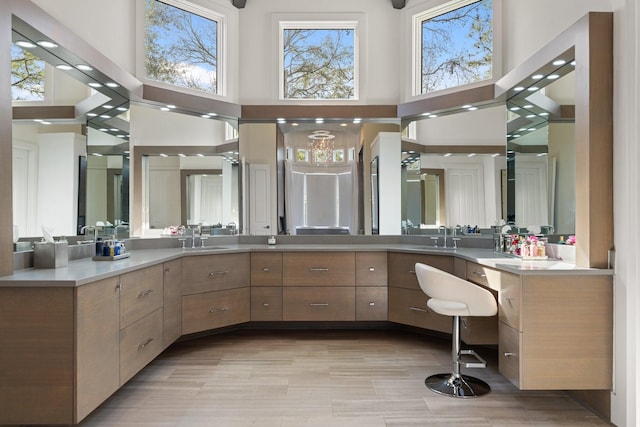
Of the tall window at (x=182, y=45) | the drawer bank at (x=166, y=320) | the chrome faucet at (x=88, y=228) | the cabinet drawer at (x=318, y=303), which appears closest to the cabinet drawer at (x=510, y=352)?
the drawer bank at (x=166, y=320)

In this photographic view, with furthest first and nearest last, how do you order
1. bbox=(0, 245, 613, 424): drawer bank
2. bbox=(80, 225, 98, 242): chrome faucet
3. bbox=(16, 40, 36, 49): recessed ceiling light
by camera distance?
1. bbox=(80, 225, 98, 242): chrome faucet
2. bbox=(16, 40, 36, 49): recessed ceiling light
3. bbox=(0, 245, 613, 424): drawer bank

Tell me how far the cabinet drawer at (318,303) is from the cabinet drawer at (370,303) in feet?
0.17

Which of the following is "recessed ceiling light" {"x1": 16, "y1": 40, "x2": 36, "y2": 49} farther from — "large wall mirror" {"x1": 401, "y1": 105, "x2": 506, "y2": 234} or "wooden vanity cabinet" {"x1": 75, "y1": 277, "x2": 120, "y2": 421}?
"large wall mirror" {"x1": 401, "y1": 105, "x2": 506, "y2": 234}

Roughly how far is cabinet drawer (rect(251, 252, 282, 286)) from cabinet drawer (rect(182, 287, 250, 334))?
13 cm

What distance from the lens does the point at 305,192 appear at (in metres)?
4.36

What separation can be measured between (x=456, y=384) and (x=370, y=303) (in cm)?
123

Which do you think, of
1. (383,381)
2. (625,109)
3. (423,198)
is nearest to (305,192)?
(423,198)

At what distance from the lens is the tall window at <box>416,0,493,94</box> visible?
3848 mm

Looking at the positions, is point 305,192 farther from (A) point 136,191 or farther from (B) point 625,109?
(B) point 625,109

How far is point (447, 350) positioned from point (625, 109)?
2228mm

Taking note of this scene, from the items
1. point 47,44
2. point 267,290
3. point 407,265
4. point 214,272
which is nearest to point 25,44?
point 47,44

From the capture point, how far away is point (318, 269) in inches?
155

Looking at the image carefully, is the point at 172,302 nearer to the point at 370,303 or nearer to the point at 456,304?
the point at 370,303

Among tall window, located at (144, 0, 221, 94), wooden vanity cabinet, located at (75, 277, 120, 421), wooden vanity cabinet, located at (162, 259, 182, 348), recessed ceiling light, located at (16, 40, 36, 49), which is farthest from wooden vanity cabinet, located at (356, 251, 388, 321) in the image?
recessed ceiling light, located at (16, 40, 36, 49)
